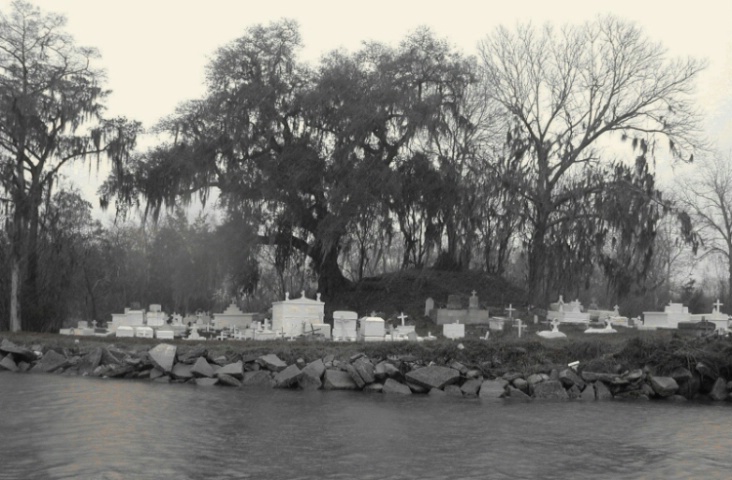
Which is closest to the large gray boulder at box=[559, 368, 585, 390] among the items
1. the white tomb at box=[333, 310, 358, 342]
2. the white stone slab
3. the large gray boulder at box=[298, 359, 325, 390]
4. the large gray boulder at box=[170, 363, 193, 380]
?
the large gray boulder at box=[298, 359, 325, 390]

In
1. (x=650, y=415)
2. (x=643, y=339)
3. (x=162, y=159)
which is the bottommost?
(x=650, y=415)

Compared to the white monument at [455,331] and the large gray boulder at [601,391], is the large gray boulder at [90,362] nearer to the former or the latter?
the white monument at [455,331]

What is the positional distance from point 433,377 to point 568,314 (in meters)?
12.3

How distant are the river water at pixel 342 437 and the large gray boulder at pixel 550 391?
1100 mm

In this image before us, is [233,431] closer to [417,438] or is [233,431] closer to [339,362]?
[417,438]

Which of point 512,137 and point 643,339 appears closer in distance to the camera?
point 643,339

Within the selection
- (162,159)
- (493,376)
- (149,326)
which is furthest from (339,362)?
(162,159)

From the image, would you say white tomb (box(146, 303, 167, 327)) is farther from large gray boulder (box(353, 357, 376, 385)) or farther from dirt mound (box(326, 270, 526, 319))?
large gray boulder (box(353, 357, 376, 385))

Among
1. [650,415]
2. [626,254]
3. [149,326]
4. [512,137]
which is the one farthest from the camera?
[512,137]

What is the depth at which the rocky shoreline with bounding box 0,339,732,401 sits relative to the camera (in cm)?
1953

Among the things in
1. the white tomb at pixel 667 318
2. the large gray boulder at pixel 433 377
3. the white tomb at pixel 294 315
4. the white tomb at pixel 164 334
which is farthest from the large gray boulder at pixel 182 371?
the white tomb at pixel 667 318

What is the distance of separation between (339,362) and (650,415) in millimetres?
7916

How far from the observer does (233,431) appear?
13.6 meters

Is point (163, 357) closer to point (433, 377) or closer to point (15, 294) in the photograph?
point (433, 377)
